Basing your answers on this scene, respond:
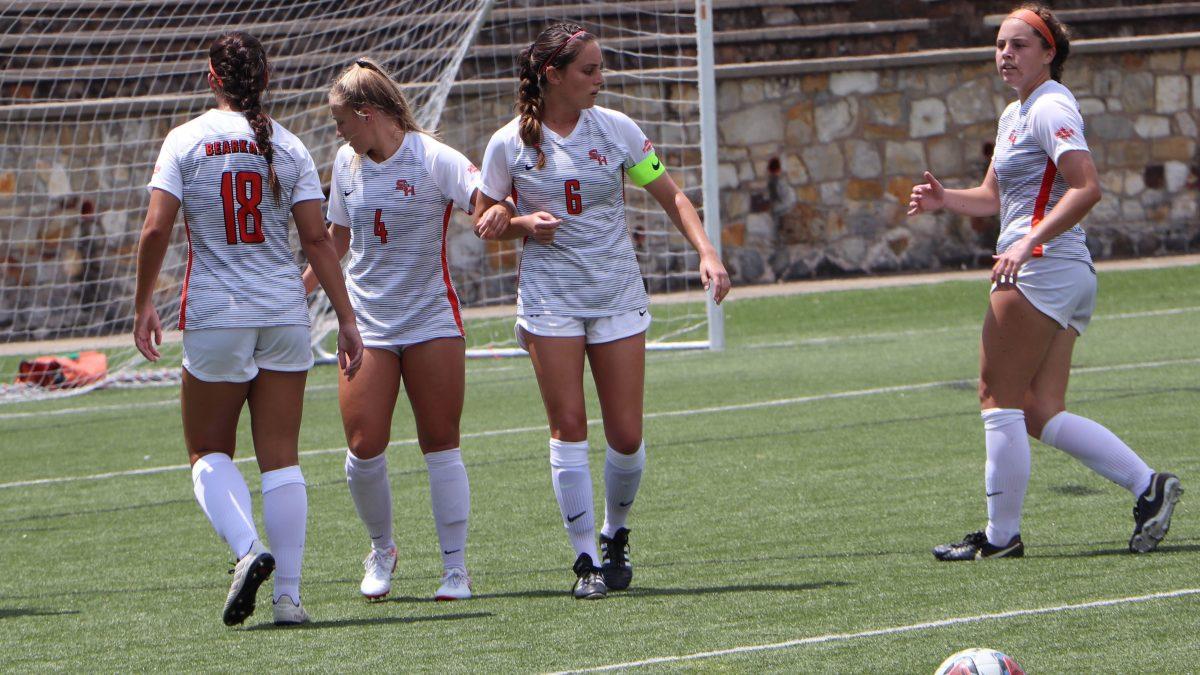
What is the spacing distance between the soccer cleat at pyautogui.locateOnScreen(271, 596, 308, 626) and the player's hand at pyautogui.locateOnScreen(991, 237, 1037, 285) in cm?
236

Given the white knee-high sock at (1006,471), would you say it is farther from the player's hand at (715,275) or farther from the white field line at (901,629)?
the player's hand at (715,275)

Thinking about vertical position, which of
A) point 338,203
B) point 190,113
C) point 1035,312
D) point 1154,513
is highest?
point 190,113

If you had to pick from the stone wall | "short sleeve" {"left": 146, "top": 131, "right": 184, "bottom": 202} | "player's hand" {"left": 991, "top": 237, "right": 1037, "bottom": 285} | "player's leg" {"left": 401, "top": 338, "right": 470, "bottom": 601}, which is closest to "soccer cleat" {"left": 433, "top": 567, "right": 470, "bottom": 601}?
"player's leg" {"left": 401, "top": 338, "right": 470, "bottom": 601}

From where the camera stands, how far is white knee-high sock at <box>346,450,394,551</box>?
5.45 metres

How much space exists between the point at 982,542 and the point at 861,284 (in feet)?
39.2

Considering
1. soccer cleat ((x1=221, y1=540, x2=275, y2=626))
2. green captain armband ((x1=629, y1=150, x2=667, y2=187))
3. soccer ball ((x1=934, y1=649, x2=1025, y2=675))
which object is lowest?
soccer cleat ((x1=221, y1=540, x2=275, y2=626))

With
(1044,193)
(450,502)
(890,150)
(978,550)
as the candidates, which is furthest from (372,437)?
(890,150)

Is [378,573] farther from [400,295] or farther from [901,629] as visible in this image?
[901,629]

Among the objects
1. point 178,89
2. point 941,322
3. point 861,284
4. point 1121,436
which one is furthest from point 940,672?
point 861,284

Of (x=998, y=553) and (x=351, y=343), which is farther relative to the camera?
(x=998, y=553)

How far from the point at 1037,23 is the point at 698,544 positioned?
2.19m

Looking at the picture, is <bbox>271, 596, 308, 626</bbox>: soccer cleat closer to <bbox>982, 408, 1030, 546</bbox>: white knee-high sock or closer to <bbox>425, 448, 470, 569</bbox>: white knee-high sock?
<bbox>425, 448, 470, 569</bbox>: white knee-high sock

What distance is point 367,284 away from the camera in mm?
5430

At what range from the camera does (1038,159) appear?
539cm
